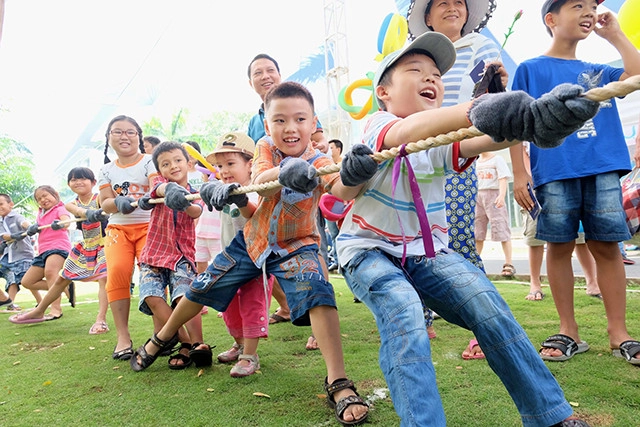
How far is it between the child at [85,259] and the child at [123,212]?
17.1 inches

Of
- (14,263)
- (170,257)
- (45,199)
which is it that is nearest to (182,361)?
(170,257)

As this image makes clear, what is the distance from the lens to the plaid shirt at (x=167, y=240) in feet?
9.59

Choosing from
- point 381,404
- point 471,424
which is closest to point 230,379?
point 381,404

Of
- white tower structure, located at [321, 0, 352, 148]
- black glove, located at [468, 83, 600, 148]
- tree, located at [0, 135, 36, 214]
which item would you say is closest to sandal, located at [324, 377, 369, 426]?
black glove, located at [468, 83, 600, 148]

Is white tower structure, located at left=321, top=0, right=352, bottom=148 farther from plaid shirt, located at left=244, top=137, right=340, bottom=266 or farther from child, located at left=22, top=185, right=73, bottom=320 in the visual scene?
plaid shirt, located at left=244, top=137, right=340, bottom=266

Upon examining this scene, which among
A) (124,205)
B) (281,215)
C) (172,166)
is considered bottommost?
(281,215)

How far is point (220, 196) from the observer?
217 centimetres

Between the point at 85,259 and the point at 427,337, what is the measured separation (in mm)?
3710

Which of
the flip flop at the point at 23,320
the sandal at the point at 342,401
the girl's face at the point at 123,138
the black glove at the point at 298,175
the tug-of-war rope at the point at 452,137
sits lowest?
the flip flop at the point at 23,320

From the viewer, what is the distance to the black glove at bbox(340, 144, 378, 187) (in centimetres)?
149

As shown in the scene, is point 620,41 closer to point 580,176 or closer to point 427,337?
point 580,176

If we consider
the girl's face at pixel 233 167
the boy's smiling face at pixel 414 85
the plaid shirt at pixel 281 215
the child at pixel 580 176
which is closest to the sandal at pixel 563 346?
the child at pixel 580 176

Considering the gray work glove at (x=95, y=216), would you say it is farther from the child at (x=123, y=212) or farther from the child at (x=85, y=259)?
the child at (x=123, y=212)

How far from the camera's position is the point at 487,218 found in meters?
5.51
